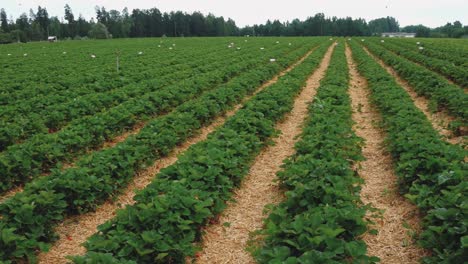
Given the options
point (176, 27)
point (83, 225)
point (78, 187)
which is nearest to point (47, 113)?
point (78, 187)

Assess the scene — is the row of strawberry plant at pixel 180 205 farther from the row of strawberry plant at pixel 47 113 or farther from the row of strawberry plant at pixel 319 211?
the row of strawberry plant at pixel 47 113

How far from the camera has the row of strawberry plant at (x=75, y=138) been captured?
22.9 ft

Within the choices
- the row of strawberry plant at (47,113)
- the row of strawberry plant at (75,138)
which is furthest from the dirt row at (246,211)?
the row of strawberry plant at (47,113)

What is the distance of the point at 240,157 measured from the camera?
Answer: 720cm

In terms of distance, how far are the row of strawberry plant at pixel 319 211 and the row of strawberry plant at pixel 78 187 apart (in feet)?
8.78

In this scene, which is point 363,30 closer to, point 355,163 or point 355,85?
point 355,85

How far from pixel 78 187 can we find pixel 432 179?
205 inches

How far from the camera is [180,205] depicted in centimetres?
492

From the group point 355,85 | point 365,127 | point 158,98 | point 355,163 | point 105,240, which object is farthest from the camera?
point 355,85

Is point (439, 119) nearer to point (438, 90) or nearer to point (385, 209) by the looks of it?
point (438, 90)

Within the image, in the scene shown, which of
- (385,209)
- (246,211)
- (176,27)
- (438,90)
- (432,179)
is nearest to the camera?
(385,209)

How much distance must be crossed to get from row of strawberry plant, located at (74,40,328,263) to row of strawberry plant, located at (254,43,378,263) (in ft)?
2.81

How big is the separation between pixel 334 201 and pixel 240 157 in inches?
92.5

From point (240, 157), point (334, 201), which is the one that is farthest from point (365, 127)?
point (334, 201)
